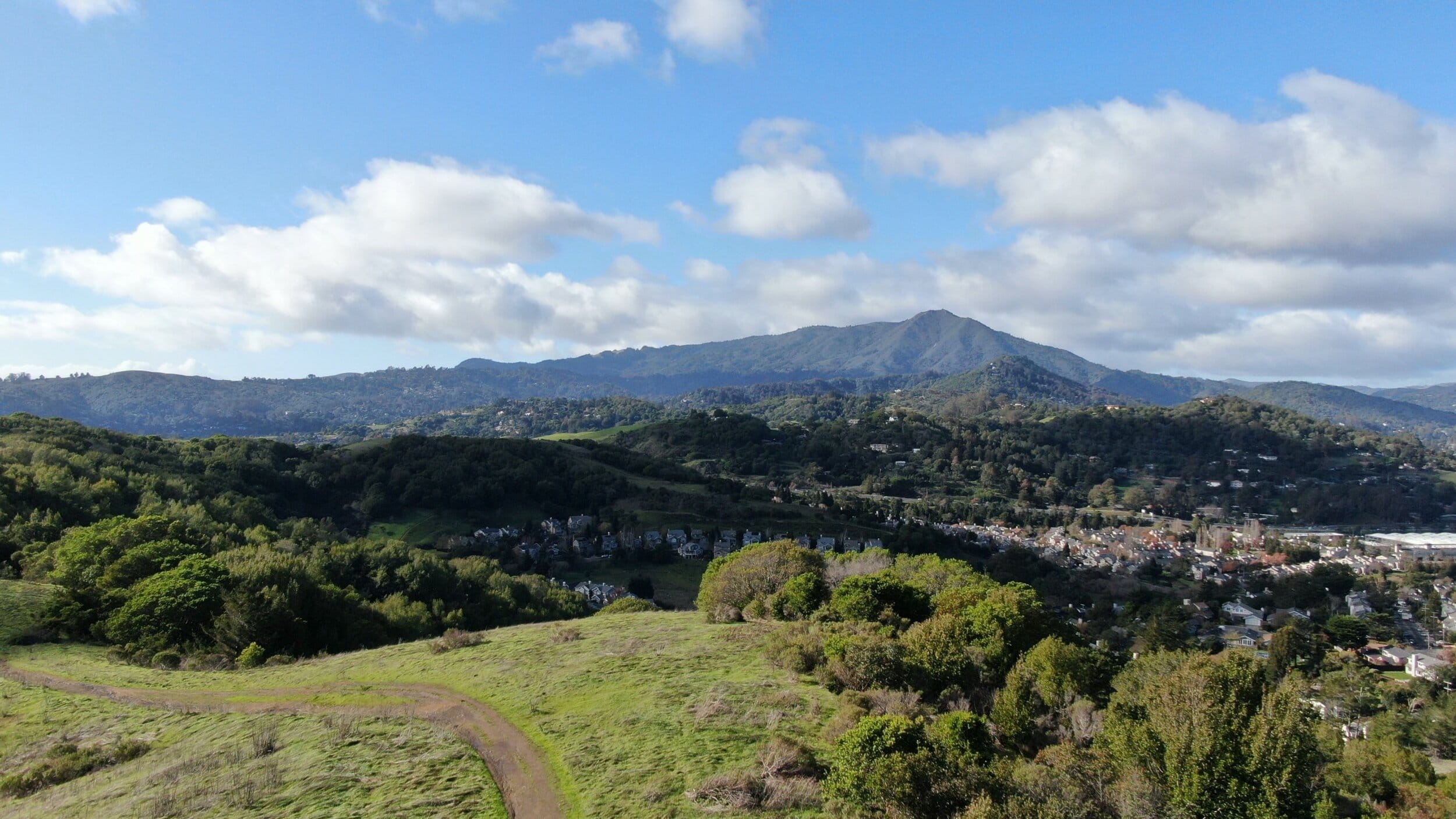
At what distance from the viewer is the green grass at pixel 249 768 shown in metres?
11.8

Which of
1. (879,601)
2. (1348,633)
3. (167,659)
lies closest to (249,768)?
(167,659)

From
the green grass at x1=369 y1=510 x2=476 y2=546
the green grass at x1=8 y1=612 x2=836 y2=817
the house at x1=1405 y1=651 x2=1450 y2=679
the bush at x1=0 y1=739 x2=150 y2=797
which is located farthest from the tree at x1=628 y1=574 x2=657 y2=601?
the house at x1=1405 y1=651 x2=1450 y2=679

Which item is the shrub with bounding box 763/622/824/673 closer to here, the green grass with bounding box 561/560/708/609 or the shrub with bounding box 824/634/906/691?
the shrub with bounding box 824/634/906/691

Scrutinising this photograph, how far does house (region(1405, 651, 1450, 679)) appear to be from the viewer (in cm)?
4178

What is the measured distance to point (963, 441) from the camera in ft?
558

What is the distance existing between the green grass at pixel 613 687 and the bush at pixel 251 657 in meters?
1.22

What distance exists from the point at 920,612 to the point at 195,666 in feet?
81.7

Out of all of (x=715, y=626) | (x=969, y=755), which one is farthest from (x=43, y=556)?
(x=969, y=755)

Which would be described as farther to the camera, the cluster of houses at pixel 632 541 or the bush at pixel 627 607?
the cluster of houses at pixel 632 541

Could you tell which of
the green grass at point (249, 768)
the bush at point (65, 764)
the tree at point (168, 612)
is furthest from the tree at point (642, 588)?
the bush at point (65, 764)

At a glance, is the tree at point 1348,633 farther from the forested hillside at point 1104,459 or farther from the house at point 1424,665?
the forested hillside at point 1104,459

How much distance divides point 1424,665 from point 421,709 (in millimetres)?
58368

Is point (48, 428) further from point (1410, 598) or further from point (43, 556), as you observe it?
point (1410, 598)

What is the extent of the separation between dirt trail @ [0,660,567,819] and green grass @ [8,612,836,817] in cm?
34
